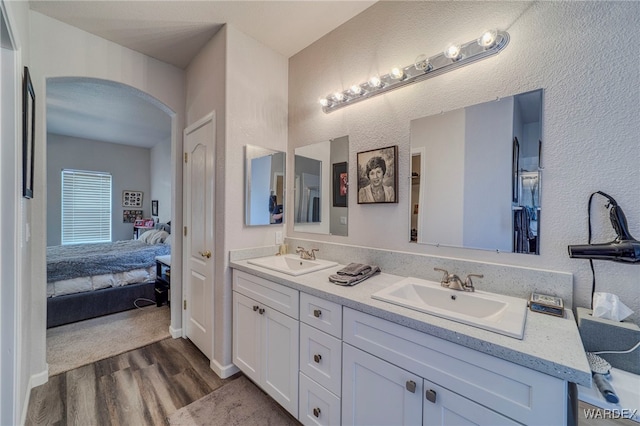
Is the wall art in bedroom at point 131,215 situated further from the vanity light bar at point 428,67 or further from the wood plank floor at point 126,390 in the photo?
the vanity light bar at point 428,67

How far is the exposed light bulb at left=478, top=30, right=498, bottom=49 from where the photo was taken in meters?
1.27

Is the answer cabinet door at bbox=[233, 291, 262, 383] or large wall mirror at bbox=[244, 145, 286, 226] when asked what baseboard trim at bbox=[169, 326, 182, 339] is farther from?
large wall mirror at bbox=[244, 145, 286, 226]

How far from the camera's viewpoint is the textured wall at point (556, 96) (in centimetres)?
105

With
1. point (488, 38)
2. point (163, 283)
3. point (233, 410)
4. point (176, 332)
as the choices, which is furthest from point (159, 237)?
point (488, 38)

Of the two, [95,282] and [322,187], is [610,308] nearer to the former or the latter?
[322,187]

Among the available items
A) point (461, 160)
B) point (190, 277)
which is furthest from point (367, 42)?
point (190, 277)

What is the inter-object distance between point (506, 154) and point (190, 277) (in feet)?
8.78

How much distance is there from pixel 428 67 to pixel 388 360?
1.54 m

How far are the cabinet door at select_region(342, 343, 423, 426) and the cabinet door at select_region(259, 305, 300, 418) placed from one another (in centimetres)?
36

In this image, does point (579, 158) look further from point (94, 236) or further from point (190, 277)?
point (94, 236)

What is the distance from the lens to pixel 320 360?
1.39 m

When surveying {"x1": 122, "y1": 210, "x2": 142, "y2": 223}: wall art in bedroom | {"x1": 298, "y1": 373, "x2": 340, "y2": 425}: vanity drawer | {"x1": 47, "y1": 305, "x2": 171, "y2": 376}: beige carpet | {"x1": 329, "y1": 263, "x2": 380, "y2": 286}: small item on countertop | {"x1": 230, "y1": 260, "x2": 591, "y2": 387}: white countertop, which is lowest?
{"x1": 47, "y1": 305, "x2": 171, "y2": 376}: beige carpet

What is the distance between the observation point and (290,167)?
2.41 metres

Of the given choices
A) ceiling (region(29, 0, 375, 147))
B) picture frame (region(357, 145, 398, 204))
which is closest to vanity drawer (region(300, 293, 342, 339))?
picture frame (region(357, 145, 398, 204))
